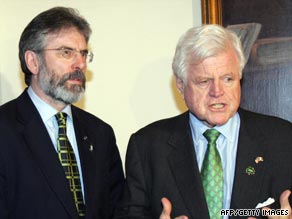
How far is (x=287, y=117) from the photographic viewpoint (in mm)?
2701

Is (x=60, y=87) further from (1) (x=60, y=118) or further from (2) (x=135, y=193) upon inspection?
(2) (x=135, y=193)

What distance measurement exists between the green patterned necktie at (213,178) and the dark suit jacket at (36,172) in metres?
0.58

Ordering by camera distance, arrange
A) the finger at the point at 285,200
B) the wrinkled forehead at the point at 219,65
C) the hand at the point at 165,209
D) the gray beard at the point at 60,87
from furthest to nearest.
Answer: the gray beard at the point at 60,87
the wrinkled forehead at the point at 219,65
the hand at the point at 165,209
the finger at the point at 285,200

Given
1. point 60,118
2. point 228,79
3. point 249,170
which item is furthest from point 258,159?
point 60,118

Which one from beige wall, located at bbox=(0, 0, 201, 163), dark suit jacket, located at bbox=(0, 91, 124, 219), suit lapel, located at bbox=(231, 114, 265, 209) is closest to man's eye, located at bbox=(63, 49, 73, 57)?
dark suit jacket, located at bbox=(0, 91, 124, 219)

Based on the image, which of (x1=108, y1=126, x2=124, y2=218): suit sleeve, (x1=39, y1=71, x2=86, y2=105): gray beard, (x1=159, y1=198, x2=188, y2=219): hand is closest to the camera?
(x1=159, y1=198, x2=188, y2=219): hand

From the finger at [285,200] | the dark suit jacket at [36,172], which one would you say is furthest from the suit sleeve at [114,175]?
the finger at [285,200]

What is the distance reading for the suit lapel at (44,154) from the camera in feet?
7.39

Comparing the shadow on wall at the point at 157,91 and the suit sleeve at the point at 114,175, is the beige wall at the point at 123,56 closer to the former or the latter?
the shadow on wall at the point at 157,91

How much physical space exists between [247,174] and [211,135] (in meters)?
0.23

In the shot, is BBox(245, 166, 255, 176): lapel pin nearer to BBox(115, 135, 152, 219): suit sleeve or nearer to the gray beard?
BBox(115, 135, 152, 219): suit sleeve

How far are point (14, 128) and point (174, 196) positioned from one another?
786 mm

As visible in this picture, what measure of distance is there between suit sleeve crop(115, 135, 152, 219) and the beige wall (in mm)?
729

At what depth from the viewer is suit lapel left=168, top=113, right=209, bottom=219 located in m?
2.11
